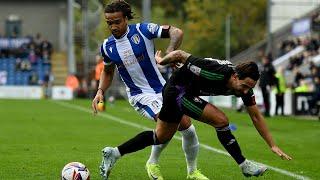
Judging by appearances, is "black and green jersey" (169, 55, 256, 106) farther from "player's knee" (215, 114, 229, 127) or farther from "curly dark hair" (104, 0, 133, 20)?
"curly dark hair" (104, 0, 133, 20)

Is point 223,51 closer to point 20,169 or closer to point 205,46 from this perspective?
point 205,46

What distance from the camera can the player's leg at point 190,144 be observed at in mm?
9714

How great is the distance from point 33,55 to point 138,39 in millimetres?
38693

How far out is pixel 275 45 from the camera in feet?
163

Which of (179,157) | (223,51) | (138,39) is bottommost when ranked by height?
(223,51)

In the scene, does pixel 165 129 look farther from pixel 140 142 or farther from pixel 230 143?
pixel 230 143

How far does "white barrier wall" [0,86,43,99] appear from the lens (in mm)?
43812

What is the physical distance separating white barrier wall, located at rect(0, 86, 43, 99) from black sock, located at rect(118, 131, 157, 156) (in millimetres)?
34575

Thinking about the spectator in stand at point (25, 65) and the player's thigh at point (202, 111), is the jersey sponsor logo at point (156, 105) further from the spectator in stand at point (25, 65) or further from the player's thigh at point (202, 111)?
the spectator in stand at point (25, 65)

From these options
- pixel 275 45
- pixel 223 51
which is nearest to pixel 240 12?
pixel 223 51

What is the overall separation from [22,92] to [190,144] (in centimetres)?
3494

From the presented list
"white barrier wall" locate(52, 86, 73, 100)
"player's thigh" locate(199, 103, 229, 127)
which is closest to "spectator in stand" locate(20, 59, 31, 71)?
"white barrier wall" locate(52, 86, 73, 100)

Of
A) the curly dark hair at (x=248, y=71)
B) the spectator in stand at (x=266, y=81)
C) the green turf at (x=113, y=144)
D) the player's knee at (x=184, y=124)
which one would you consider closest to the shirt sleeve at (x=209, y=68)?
the curly dark hair at (x=248, y=71)

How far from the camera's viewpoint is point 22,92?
44.0 m
